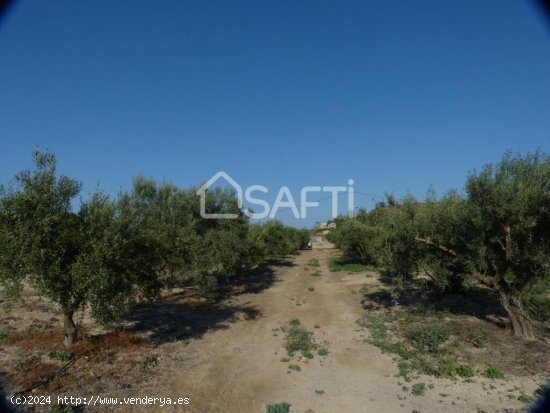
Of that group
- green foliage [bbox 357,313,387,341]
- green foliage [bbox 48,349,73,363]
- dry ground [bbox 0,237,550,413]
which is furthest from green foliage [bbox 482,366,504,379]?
green foliage [bbox 48,349,73,363]

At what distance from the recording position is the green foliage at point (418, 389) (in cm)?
1099

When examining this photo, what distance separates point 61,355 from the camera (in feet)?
41.6

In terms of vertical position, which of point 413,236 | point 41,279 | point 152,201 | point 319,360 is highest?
point 152,201

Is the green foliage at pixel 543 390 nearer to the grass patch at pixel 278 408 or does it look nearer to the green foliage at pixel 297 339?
the grass patch at pixel 278 408

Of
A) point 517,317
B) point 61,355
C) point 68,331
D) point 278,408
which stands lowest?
point 278,408

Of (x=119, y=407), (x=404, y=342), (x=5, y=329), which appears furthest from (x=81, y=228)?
(x=404, y=342)

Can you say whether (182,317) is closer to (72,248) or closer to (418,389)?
(72,248)

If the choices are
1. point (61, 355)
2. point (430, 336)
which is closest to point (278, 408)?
point (61, 355)

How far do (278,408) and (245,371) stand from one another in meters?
3.31

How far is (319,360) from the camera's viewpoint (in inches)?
562

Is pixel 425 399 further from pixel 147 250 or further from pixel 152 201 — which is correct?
pixel 152 201

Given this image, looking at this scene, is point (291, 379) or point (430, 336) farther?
point (430, 336)

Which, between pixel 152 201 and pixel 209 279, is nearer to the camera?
pixel 209 279

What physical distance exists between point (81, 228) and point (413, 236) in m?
13.8
